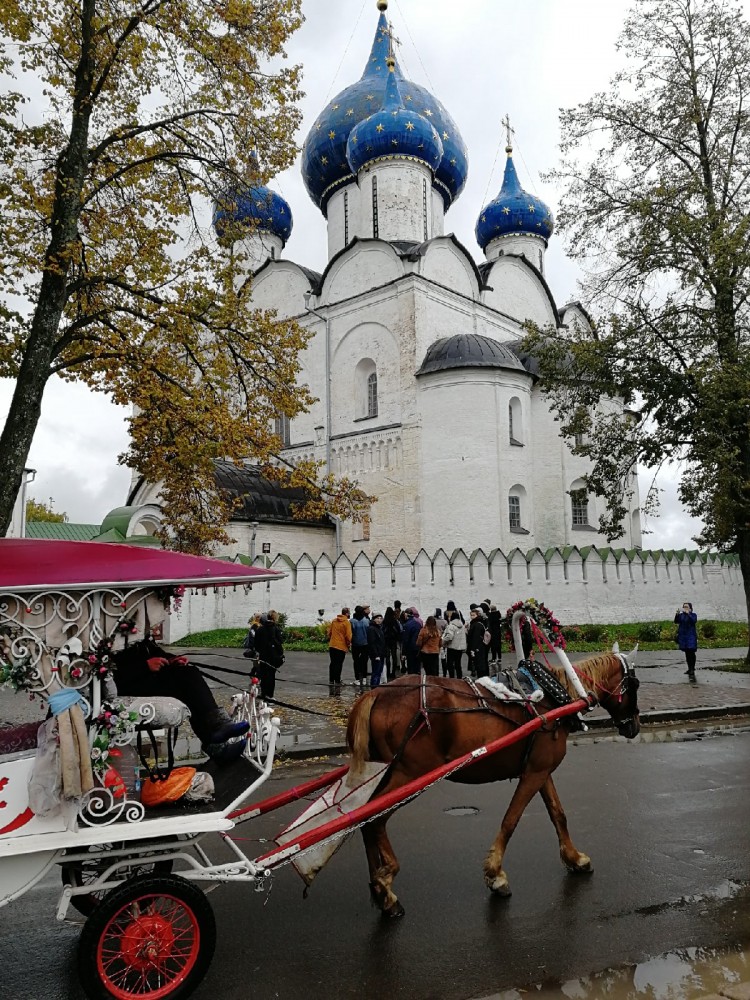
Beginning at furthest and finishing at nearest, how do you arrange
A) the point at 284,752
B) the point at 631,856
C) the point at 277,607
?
the point at 277,607, the point at 284,752, the point at 631,856

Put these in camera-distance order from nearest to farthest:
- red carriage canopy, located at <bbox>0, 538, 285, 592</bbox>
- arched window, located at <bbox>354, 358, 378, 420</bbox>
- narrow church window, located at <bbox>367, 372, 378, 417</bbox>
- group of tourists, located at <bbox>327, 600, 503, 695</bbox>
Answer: red carriage canopy, located at <bbox>0, 538, 285, 592</bbox>, group of tourists, located at <bbox>327, 600, 503, 695</bbox>, narrow church window, located at <bbox>367, 372, 378, 417</bbox>, arched window, located at <bbox>354, 358, 378, 420</bbox>

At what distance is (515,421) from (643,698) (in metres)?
17.4

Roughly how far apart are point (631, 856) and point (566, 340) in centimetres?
1438

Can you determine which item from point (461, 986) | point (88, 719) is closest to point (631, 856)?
point (461, 986)

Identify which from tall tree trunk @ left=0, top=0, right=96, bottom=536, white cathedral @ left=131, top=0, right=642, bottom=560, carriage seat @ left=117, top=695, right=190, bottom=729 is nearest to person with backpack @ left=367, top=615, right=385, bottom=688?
tall tree trunk @ left=0, top=0, right=96, bottom=536

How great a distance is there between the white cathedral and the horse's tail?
21.4 metres

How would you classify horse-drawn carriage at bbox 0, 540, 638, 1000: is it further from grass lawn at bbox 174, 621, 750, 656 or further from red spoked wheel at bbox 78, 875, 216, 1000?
grass lawn at bbox 174, 621, 750, 656

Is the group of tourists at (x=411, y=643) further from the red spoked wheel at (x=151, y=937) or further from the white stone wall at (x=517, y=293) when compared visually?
the white stone wall at (x=517, y=293)

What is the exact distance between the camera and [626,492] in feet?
61.9

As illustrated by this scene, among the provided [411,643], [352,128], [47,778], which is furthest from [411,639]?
[352,128]

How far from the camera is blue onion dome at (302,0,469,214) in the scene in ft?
112

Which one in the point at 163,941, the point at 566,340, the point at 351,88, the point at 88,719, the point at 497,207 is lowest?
the point at 163,941

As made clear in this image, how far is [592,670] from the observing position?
542 centimetres

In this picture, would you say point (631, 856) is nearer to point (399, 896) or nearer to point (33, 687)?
point (399, 896)
